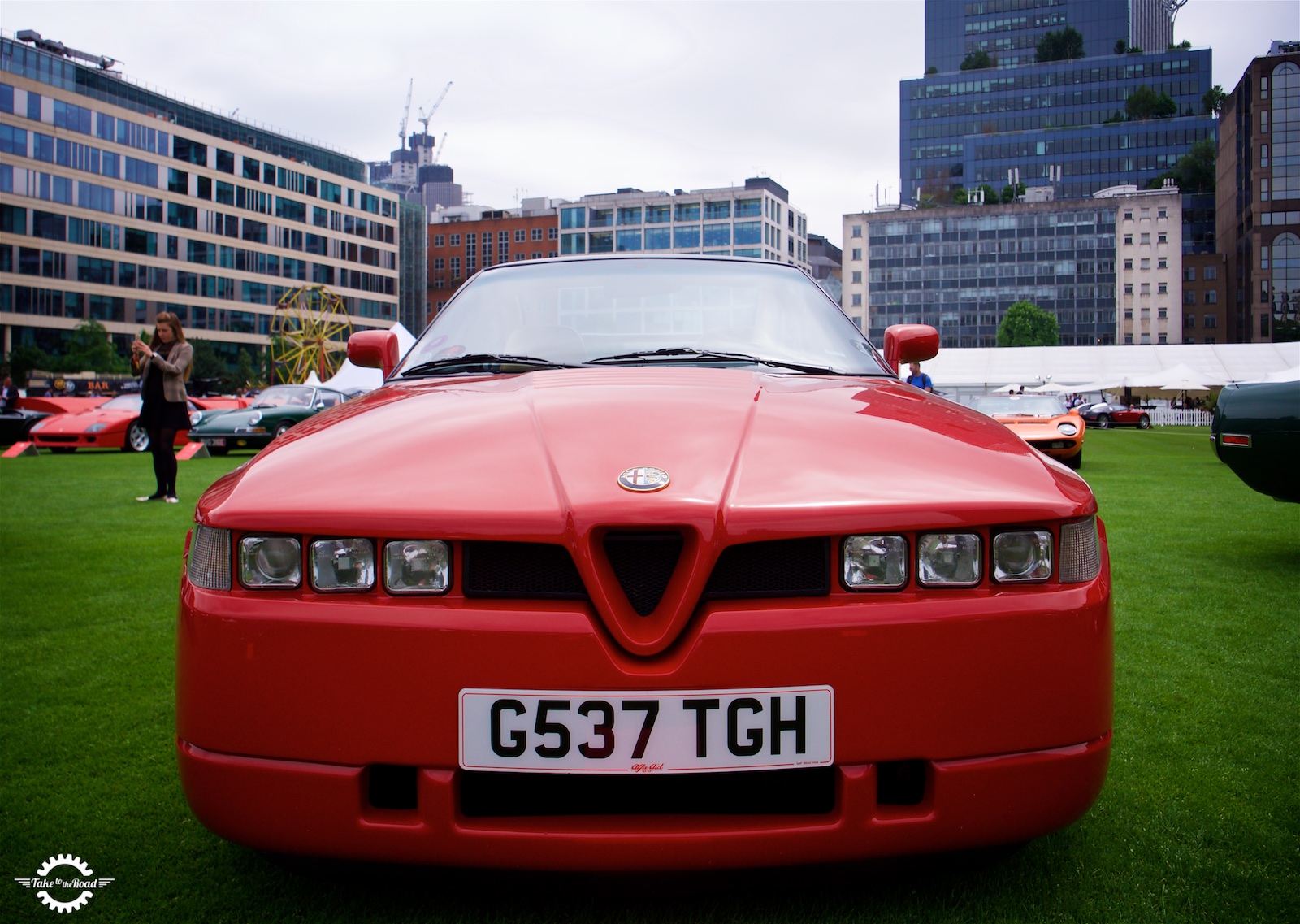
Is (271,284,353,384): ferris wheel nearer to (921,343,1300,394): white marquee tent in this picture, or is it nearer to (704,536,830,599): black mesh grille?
(921,343,1300,394): white marquee tent

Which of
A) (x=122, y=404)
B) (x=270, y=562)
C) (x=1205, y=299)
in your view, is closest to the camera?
(x=270, y=562)

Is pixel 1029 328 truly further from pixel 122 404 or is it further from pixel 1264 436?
pixel 1264 436

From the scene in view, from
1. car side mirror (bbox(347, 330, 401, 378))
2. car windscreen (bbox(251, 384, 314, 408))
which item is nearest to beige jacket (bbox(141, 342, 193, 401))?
car side mirror (bbox(347, 330, 401, 378))

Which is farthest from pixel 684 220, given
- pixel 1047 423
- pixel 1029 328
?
pixel 1047 423

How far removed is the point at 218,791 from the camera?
1541 millimetres

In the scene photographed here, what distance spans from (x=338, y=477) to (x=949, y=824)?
112 centimetres

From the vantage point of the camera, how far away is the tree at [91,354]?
50.2 m

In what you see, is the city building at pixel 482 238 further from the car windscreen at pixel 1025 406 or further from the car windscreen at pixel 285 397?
the car windscreen at pixel 1025 406

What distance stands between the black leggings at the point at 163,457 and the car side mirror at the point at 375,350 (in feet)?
21.2

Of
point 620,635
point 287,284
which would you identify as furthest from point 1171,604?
point 287,284

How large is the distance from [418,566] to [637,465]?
38 cm

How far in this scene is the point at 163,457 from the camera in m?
8.72

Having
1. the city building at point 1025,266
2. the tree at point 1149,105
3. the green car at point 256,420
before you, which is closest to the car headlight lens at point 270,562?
the green car at point 256,420

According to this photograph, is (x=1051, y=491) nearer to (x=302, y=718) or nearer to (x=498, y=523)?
(x=498, y=523)
